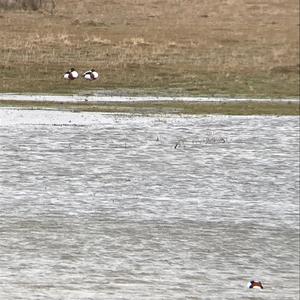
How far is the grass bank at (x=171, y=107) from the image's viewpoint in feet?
68.7

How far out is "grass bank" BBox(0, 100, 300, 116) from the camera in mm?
20938

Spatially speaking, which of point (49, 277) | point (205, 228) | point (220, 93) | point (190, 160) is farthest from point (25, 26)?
point (220, 93)

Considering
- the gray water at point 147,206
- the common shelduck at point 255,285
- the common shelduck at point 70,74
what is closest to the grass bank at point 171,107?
the common shelduck at point 70,74

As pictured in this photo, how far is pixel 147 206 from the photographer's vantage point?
1319cm

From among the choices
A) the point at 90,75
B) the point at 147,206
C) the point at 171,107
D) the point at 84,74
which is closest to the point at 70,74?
the point at 90,75

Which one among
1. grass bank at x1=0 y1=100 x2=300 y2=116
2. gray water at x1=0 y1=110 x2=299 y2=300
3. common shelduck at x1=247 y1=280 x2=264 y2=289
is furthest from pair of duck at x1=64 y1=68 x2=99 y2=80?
common shelduck at x1=247 y1=280 x2=264 y2=289

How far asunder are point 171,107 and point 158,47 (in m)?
1.05

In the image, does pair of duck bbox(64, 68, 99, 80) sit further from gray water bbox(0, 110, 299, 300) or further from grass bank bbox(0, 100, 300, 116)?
gray water bbox(0, 110, 299, 300)

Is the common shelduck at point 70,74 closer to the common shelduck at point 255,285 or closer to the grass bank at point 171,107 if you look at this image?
the grass bank at point 171,107

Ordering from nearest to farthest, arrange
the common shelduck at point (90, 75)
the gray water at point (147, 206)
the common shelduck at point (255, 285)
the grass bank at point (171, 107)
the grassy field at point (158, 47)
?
the common shelduck at point (255, 285)
the gray water at point (147, 206)
the grassy field at point (158, 47)
the grass bank at point (171, 107)
the common shelduck at point (90, 75)

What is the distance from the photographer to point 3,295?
925 centimetres

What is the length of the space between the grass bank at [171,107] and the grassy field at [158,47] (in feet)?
1.91

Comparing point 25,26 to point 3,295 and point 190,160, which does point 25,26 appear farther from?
point 3,295

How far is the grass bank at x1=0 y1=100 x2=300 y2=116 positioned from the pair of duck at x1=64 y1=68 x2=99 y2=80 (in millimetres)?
529
